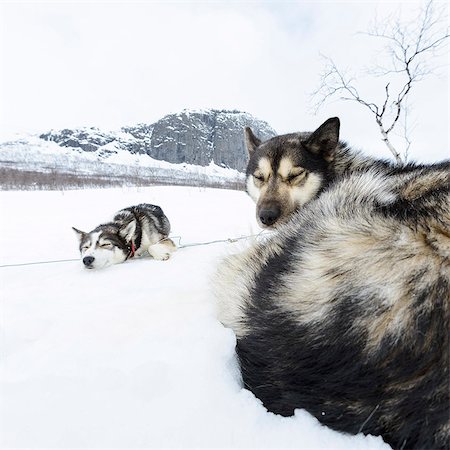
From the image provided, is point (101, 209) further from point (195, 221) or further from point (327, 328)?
point (327, 328)

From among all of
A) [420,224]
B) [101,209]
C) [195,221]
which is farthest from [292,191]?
[101,209]

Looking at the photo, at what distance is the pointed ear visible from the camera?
395 cm

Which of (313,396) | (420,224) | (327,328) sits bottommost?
(313,396)

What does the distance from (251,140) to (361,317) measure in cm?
340

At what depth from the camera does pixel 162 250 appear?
4191 millimetres

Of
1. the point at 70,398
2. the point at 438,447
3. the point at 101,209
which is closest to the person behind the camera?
the point at 438,447

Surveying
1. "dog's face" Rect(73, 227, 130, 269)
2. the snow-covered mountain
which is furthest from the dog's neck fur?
the snow-covered mountain

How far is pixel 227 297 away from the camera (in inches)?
54.5

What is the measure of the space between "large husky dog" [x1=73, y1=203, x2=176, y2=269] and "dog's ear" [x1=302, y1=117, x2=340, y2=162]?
2.20 meters

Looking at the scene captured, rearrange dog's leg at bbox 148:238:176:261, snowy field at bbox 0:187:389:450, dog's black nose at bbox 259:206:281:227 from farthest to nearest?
dog's leg at bbox 148:238:176:261 < dog's black nose at bbox 259:206:281:227 < snowy field at bbox 0:187:389:450

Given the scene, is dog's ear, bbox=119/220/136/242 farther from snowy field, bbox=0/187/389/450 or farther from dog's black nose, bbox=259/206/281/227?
dog's black nose, bbox=259/206/281/227

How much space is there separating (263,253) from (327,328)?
549mm

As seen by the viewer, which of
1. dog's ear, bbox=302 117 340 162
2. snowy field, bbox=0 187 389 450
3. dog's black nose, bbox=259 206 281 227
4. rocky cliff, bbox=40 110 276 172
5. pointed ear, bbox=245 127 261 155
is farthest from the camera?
rocky cliff, bbox=40 110 276 172

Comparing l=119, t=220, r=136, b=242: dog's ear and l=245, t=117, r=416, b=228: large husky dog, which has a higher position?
l=245, t=117, r=416, b=228: large husky dog
